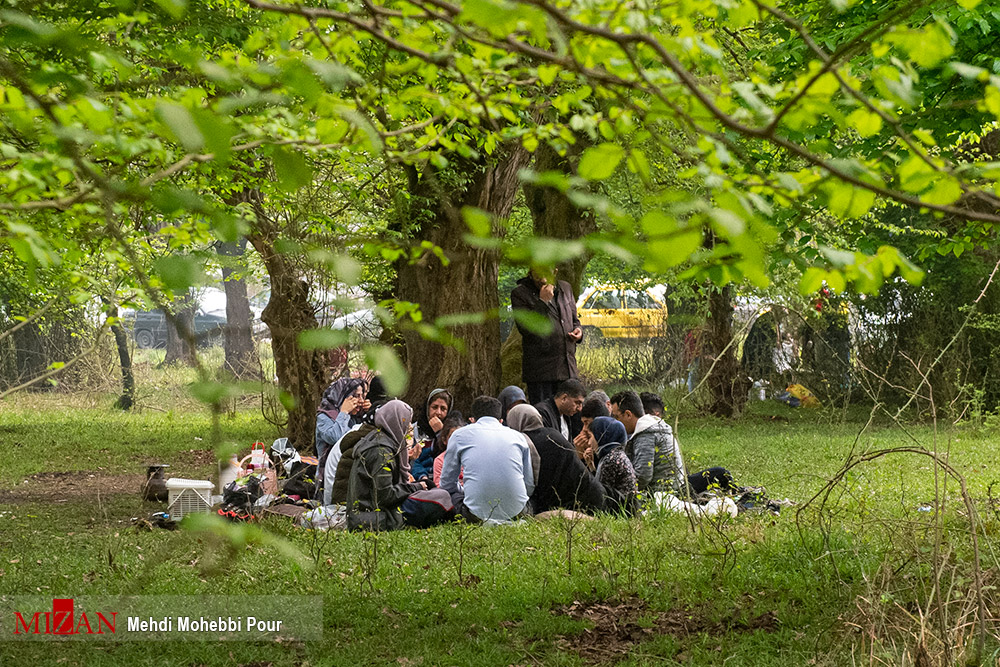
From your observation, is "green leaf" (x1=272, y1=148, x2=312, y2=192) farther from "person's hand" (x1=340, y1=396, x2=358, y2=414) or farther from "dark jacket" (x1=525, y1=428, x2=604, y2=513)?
"person's hand" (x1=340, y1=396, x2=358, y2=414)

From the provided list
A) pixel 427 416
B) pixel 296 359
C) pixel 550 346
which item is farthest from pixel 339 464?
pixel 296 359

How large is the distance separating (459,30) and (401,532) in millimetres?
6158

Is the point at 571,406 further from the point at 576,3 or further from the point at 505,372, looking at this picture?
the point at 576,3

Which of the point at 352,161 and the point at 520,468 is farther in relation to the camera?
the point at 352,161

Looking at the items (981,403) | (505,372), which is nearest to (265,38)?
(505,372)

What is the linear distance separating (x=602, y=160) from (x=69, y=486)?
11.7 m

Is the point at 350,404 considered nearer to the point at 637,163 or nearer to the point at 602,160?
the point at 637,163

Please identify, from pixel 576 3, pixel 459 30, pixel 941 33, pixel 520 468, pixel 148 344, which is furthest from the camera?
pixel 148 344

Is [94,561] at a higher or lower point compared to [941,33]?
lower

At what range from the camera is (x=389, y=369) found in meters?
1.39

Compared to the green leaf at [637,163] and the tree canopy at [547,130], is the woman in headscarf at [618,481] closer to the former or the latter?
the tree canopy at [547,130]

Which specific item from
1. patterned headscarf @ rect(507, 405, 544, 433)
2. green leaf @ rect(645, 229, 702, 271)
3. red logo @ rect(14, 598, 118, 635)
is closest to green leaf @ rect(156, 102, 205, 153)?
green leaf @ rect(645, 229, 702, 271)

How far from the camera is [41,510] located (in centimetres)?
1009

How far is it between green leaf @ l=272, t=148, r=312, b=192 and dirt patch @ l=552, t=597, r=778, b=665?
4134 mm
